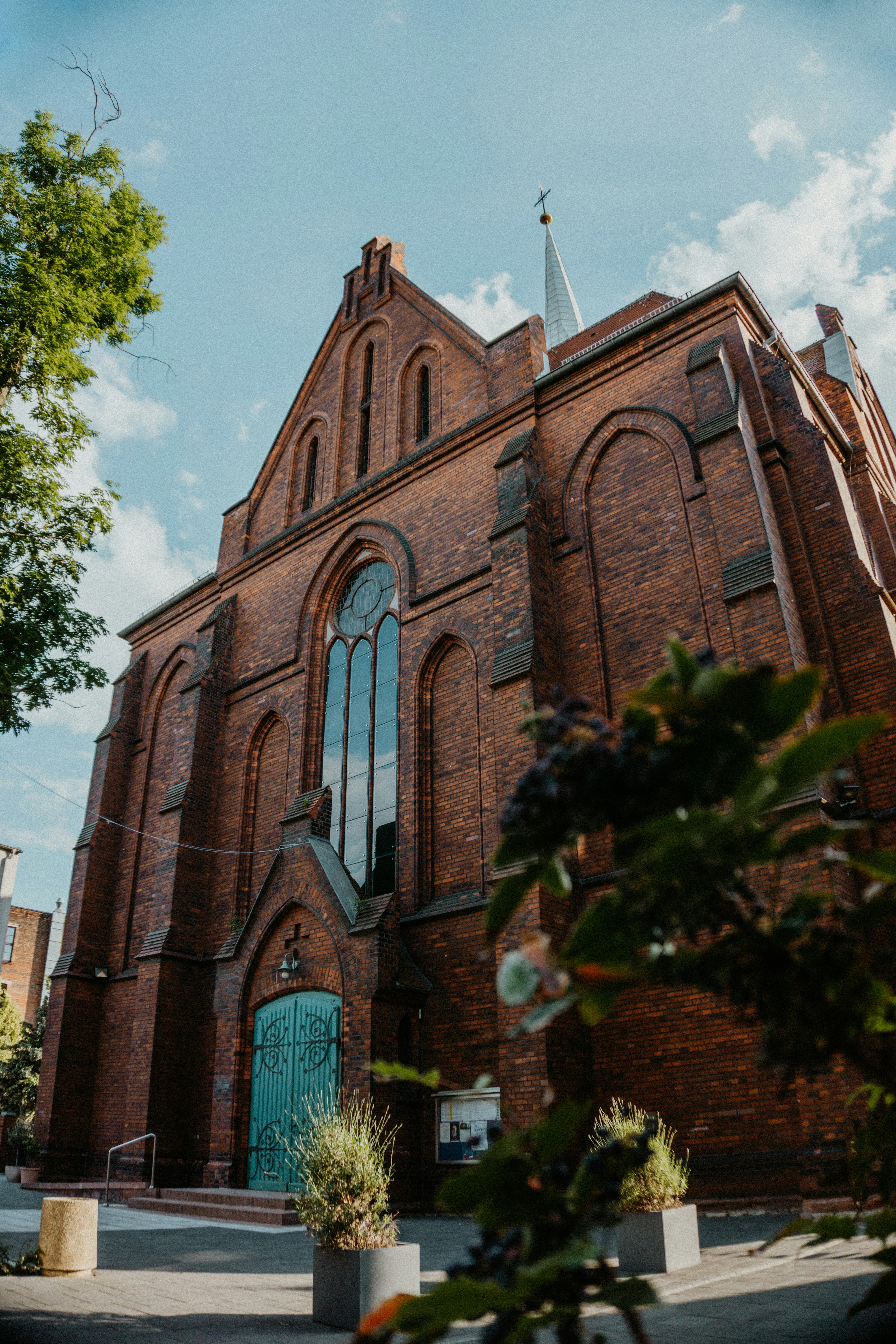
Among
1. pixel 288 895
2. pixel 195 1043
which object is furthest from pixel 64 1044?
pixel 288 895

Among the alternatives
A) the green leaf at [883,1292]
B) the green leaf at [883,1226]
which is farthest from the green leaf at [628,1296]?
the green leaf at [883,1226]

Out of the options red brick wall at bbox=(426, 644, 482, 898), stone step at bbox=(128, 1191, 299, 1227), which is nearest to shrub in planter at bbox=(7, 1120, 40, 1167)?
stone step at bbox=(128, 1191, 299, 1227)

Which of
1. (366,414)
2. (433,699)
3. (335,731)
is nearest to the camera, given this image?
(433,699)

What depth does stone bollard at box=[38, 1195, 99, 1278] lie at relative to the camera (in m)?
7.02

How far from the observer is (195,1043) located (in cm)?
1564

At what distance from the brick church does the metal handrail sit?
245 mm

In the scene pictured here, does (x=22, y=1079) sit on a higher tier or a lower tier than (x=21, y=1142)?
higher

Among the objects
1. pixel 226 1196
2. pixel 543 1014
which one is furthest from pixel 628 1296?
pixel 226 1196

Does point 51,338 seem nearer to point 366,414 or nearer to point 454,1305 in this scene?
point 366,414

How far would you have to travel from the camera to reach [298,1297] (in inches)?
253

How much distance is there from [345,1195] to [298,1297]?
1293mm

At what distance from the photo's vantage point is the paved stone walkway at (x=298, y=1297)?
15.1 feet

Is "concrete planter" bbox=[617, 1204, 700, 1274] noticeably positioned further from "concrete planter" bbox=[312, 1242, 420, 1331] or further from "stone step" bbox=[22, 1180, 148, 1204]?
"stone step" bbox=[22, 1180, 148, 1204]

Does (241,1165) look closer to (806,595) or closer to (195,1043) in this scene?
(195,1043)
